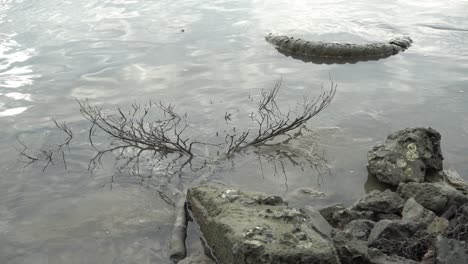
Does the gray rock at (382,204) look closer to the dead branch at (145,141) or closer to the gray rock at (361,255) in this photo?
the gray rock at (361,255)

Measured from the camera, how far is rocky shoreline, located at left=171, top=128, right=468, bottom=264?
159 inches

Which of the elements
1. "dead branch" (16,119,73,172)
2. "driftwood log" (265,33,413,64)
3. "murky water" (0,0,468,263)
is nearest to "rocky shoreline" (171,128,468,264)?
"murky water" (0,0,468,263)

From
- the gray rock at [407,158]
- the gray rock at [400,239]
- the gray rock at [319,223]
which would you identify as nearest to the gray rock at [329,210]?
the gray rock at [319,223]

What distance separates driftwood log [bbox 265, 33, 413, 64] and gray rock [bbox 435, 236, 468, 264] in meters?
7.58

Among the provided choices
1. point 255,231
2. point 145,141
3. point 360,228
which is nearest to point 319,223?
point 360,228

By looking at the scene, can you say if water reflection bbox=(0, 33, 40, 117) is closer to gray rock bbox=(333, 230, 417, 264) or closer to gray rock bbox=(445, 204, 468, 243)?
gray rock bbox=(333, 230, 417, 264)

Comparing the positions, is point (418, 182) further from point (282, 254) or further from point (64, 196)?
point (64, 196)

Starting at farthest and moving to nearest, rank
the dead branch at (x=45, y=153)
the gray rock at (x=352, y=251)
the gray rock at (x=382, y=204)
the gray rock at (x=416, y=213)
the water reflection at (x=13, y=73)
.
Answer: the water reflection at (x=13, y=73) < the dead branch at (x=45, y=153) < the gray rock at (x=382, y=204) < the gray rock at (x=416, y=213) < the gray rock at (x=352, y=251)

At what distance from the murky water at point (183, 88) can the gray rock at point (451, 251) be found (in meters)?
2.22

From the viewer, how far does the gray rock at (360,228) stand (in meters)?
4.79

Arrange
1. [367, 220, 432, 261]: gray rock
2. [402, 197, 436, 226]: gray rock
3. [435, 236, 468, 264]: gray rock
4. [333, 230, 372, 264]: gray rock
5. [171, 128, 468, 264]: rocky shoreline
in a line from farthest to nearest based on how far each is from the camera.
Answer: [402, 197, 436, 226]: gray rock → [367, 220, 432, 261]: gray rock → [333, 230, 372, 264]: gray rock → [171, 128, 468, 264]: rocky shoreline → [435, 236, 468, 264]: gray rock

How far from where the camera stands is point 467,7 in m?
14.6

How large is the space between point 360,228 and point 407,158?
1746mm

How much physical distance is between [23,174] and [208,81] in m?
4.16
